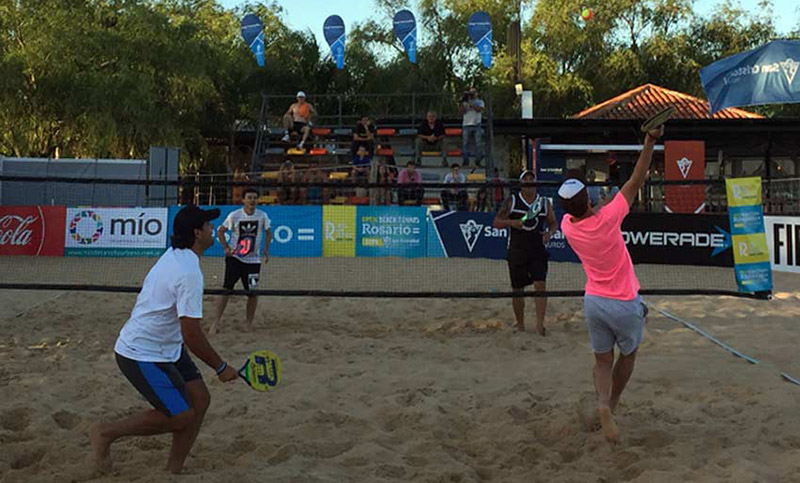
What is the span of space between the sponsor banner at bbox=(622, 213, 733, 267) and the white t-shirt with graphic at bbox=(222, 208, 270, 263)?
7.97 meters

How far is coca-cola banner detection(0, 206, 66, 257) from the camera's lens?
1544 cm

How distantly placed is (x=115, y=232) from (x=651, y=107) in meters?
18.4

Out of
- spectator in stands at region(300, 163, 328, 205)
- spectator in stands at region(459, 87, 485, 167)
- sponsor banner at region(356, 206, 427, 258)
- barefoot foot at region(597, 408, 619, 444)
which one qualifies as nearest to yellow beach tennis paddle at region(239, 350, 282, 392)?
barefoot foot at region(597, 408, 619, 444)

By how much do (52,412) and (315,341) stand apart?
10.2 feet

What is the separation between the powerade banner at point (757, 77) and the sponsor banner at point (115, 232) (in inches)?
438

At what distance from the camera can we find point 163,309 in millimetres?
3779

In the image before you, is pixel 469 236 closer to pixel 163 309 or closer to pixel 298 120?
pixel 298 120

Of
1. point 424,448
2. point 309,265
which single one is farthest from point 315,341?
point 309,265

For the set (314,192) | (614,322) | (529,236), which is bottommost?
(614,322)

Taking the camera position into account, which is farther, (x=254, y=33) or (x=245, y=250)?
(x=254, y=33)

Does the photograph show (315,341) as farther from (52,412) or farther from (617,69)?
(617,69)

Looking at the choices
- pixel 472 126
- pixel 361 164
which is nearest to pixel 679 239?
pixel 472 126

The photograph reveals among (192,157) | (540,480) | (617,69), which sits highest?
(617,69)

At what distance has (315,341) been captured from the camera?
786cm
